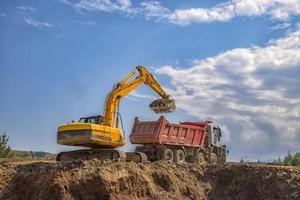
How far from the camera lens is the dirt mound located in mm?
18328

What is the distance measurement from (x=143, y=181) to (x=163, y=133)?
21.4ft

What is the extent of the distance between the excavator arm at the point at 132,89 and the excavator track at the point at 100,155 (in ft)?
6.47

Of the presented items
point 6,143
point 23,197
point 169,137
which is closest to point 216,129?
point 169,137

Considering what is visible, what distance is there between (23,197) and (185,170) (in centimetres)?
869

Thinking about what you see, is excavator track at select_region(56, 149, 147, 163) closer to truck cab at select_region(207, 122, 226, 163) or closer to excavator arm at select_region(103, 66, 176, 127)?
excavator arm at select_region(103, 66, 176, 127)

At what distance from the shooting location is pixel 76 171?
18.5 m

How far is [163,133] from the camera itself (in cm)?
2669

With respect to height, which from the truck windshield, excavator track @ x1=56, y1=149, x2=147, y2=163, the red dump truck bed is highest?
the truck windshield

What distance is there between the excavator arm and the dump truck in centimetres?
136

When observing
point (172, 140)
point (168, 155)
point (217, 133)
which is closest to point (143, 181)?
point (168, 155)

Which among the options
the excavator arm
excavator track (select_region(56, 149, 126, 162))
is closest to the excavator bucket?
the excavator arm

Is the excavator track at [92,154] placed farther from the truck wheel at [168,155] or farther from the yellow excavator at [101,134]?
the truck wheel at [168,155]

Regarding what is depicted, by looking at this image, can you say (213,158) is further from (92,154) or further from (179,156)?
(92,154)

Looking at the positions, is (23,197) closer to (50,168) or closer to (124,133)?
(50,168)
